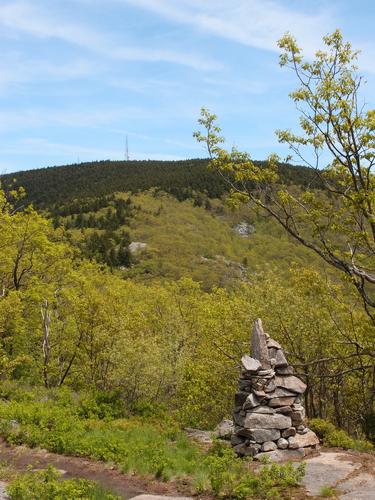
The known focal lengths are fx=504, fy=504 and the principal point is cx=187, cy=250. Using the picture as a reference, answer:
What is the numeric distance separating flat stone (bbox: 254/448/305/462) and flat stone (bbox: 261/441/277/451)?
0.11 m

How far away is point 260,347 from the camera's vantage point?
15.6m

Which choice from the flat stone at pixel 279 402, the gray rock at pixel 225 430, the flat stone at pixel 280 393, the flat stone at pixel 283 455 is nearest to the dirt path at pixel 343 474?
the flat stone at pixel 283 455

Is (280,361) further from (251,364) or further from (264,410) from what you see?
(264,410)

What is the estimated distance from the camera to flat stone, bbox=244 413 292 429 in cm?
1445

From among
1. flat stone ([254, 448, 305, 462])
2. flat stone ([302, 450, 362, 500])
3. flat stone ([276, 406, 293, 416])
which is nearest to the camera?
flat stone ([302, 450, 362, 500])

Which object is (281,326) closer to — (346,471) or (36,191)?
(346,471)

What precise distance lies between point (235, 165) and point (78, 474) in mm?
9449

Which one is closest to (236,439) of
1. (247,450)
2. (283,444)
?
(247,450)

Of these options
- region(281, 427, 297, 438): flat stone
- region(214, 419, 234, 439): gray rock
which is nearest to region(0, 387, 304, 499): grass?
region(214, 419, 234, 439): gray rock

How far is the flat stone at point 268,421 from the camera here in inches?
569

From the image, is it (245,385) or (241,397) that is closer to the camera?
(241,397)

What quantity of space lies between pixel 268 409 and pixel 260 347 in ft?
6.04

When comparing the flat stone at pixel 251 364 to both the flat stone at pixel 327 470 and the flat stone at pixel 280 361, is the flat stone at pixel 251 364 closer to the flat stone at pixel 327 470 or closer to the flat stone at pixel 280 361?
the flat stone at pixel 280 361

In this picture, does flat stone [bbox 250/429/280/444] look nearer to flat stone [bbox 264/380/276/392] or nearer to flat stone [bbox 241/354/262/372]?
flat stone [bbox 264/380/276/392]
